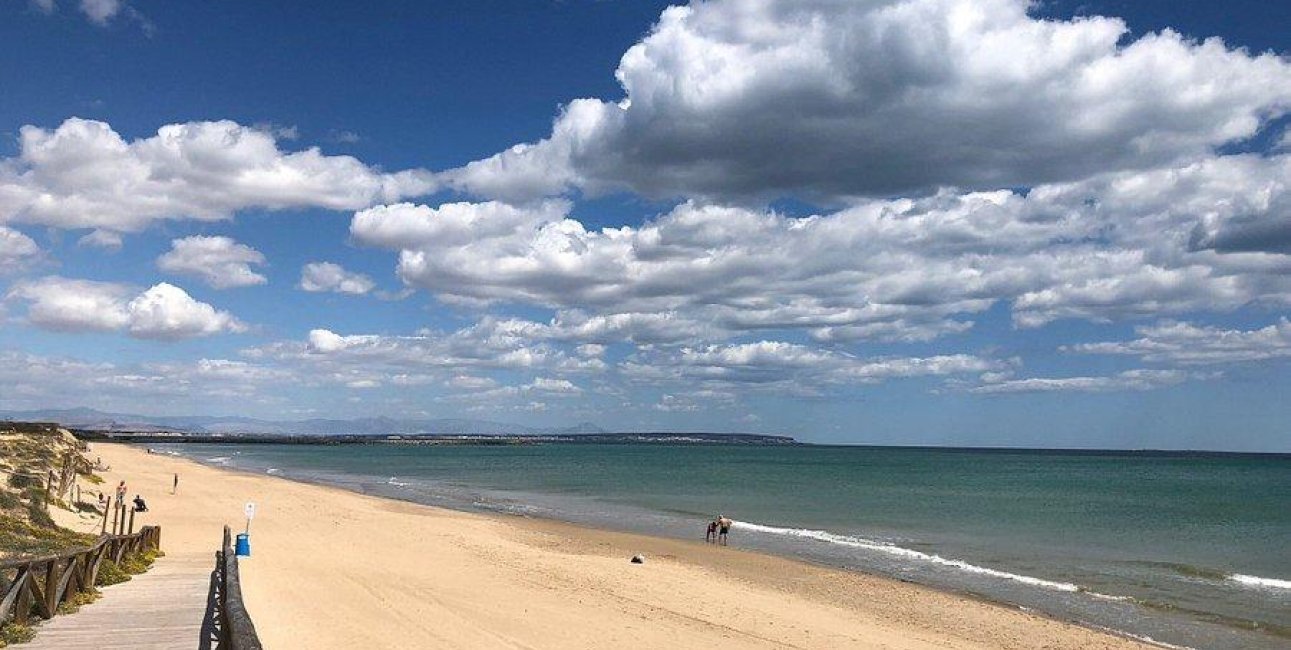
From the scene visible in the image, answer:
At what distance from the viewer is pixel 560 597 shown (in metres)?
21.8

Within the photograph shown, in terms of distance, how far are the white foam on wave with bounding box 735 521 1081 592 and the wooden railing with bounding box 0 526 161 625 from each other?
25.5m

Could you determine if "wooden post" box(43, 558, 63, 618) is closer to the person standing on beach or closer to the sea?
the sea

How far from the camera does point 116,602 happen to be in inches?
602

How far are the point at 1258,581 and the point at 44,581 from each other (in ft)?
113

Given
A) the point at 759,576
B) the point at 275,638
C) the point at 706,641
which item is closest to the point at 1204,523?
the point at 759,576

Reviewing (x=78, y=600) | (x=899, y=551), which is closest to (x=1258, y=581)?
(x=899, y=551)

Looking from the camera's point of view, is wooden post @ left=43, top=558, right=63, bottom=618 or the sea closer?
wooden post @ left=43, top=558, right=63, bottom=618

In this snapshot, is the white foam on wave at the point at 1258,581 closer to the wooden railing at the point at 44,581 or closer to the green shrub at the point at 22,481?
the wooden railing at the point at 44,581

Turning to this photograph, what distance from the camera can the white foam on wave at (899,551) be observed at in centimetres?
2881

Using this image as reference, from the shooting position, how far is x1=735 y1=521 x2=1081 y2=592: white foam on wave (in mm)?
28812

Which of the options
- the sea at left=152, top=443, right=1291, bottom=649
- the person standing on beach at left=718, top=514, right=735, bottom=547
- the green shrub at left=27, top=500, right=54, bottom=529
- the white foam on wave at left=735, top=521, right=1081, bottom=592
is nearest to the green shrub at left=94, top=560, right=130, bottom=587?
the green shrub at left=27, top=500, right=54, bottom=529

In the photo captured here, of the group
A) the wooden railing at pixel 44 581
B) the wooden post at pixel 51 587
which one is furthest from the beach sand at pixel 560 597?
the wooden post at pixel 51 587

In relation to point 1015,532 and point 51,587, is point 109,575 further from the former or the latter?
point 1015,532

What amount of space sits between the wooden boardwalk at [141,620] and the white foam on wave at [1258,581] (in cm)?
3095
